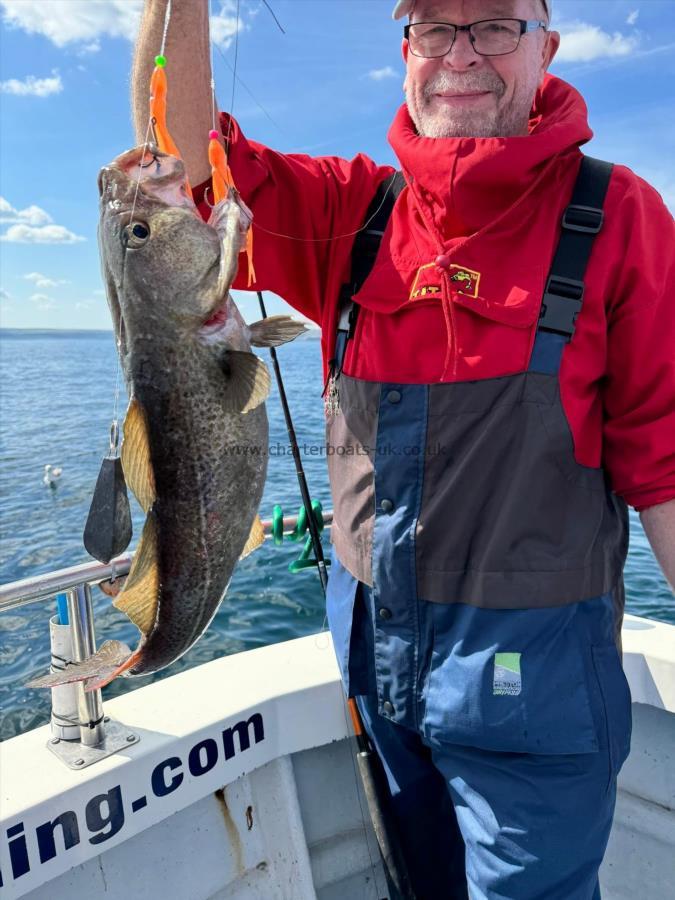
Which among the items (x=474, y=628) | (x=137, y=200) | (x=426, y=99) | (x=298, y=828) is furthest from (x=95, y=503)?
(x=298, y=828)

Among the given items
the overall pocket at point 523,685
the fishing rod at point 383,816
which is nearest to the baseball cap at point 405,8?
the fishing rod at point 383,816

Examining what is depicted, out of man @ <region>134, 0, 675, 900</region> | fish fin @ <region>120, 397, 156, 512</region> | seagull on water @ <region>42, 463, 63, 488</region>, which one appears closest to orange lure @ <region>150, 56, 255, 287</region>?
man @ <region>134, 0, 675, 900</region>

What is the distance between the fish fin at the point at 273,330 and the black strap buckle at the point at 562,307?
75cm

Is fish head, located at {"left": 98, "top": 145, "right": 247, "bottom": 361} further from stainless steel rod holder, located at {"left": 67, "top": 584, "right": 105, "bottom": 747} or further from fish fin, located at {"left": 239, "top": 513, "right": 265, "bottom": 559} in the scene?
stainless steel rod holder, located at {"left": 67, "top": 584, "right": 105, "bottom": 747}

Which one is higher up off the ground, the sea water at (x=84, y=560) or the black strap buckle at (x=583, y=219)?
the black strap buckle at (x=583, y=219)

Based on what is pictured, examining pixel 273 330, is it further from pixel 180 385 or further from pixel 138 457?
pixel 138 457

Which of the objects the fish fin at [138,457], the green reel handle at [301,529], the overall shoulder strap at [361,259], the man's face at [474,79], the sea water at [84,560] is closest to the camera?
the fish fin at [138,457]

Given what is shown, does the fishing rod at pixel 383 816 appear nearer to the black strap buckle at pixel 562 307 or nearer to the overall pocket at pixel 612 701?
the overall pocket at pixel 612 701

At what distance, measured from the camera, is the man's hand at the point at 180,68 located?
6.66ft

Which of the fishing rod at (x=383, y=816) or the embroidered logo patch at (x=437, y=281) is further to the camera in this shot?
the fishing rod at (x=383, y=816)

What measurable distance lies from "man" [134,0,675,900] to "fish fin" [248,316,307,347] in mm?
431

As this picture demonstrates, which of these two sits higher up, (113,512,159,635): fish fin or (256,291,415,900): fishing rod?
(113,512,159,635): fish fin

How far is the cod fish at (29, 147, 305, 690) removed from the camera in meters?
1.81

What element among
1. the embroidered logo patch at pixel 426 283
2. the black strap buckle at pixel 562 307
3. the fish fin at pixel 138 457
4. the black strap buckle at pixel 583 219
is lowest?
the fish fin at pixel 138 457
